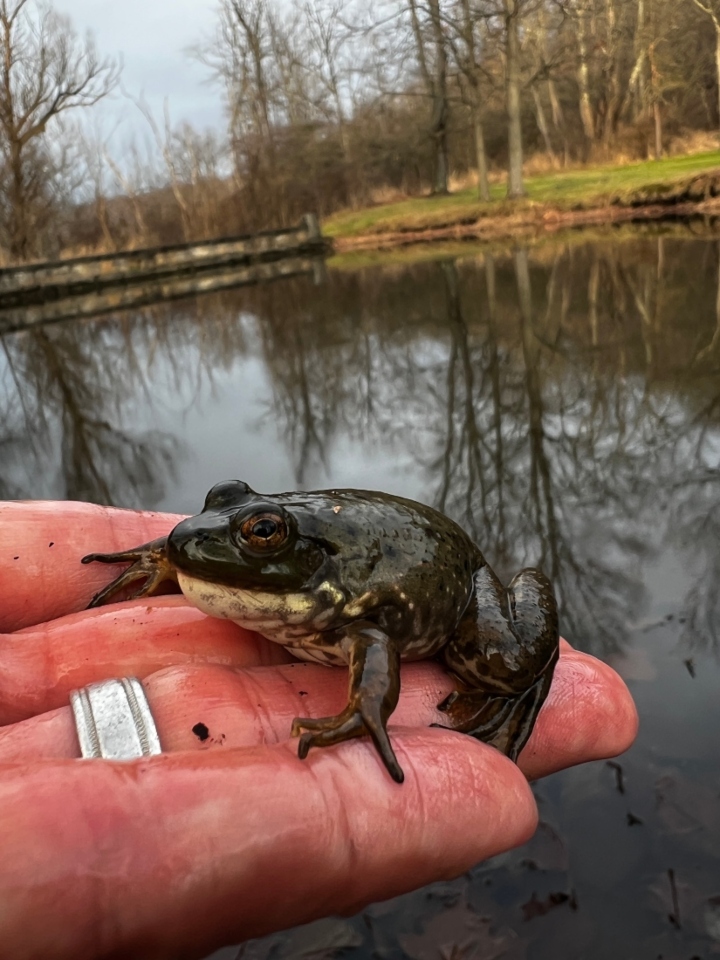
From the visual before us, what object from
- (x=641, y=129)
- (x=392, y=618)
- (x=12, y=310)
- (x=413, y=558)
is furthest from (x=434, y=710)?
(x=641, y=129)

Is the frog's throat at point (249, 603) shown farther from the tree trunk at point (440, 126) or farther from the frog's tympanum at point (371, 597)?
the tree trunk at point (440, 126)

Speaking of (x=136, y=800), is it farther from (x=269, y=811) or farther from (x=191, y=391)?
(x=191, y=391)

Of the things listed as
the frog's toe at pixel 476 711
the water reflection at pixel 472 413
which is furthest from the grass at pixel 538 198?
the frog's toe at pixel 476 711

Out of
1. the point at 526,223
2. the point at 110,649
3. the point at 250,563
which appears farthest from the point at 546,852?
the point at 526,223

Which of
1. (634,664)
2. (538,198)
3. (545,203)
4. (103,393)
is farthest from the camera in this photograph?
(538,198)

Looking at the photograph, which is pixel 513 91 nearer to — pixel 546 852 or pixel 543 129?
pixel 543 129

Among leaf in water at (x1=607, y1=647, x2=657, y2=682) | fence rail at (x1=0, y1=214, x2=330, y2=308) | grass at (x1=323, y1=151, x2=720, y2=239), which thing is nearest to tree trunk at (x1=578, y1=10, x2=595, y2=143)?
grass at (x1=323, y1=151, x2=720, y2=239)
